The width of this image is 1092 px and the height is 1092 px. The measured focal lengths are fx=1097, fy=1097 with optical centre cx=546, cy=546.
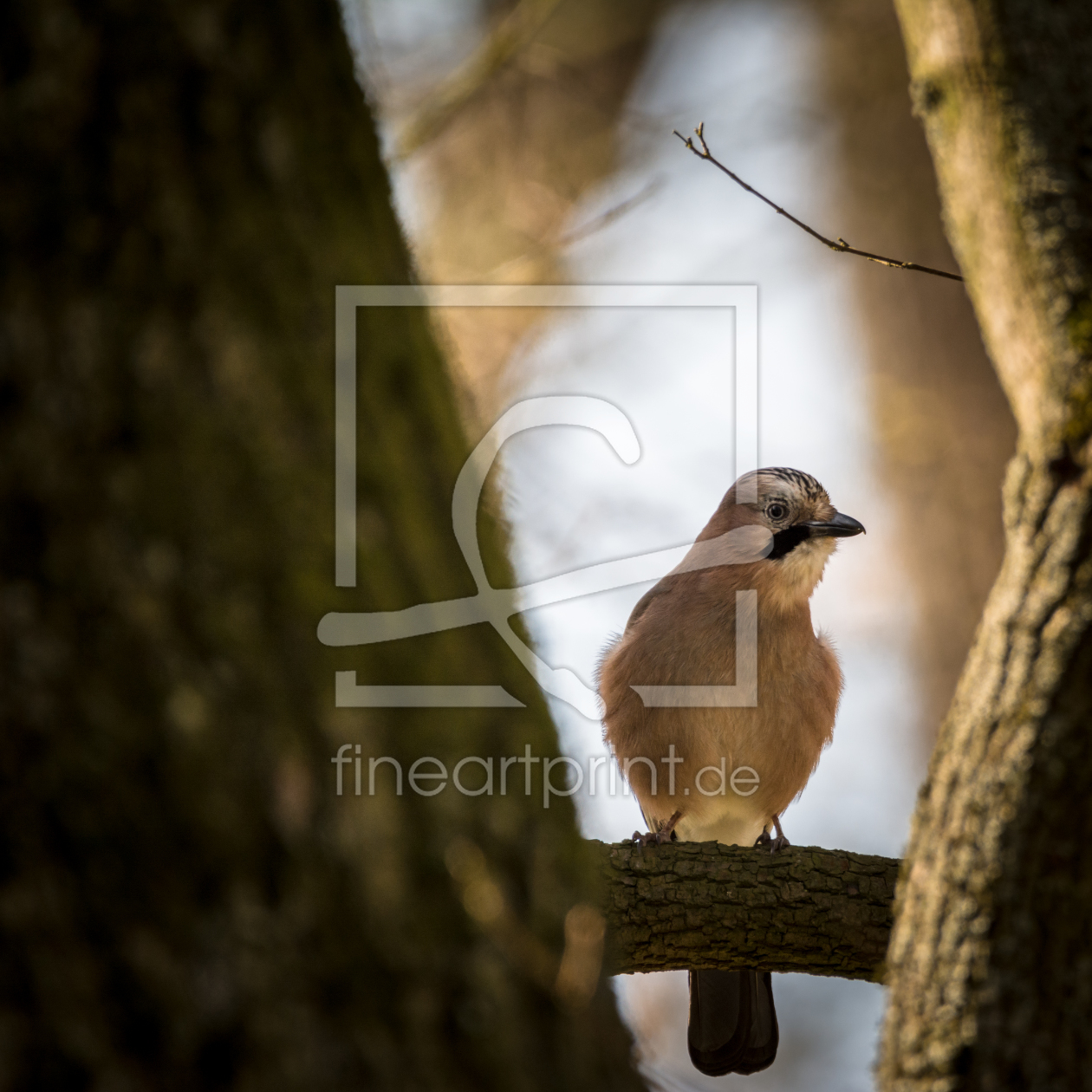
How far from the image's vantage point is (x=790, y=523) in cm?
436

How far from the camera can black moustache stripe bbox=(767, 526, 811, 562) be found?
429 centimetres

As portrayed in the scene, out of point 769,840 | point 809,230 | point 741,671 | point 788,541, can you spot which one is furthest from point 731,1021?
point 809,230

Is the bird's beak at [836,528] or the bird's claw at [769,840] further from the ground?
the bird's beak at [836,528]

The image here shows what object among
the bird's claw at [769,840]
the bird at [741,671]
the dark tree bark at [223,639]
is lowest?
the dark tree bark at [223,639]

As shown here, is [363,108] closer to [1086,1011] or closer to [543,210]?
[1086,1011]

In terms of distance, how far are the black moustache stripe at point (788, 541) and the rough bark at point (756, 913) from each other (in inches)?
64.1

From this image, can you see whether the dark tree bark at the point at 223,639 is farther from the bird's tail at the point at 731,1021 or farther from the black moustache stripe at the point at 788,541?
the black moustache stripe at the point at 788,541

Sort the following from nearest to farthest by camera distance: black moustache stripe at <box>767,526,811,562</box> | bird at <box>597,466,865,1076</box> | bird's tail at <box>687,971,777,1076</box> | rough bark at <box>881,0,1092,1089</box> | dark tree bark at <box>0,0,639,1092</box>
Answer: dark tree bark at <box>0,0,639,1092</box> < rough bark at <box>881,0,1092,1089</box> < bird's tail at <box>687,971,777,1076</box> < bird at <box>597,466,865,1076</box> < black moustache stripe at <box>767,526,811,562</box>

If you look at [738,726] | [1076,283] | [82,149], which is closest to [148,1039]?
[82,149]

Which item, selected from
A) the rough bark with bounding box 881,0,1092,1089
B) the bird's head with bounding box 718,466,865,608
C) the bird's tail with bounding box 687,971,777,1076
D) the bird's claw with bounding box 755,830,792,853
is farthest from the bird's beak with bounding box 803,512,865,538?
the rough bark with bounding box 881,0,1092,1089

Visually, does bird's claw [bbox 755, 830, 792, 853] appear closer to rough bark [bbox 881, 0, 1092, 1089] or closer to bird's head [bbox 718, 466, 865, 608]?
bird's head [bbox 718, 466, 865, 608]

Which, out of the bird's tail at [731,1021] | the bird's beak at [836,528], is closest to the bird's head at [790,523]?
the bird's beak at [836,528]

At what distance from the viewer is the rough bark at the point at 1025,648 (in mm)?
1450

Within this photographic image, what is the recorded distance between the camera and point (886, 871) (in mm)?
2830
